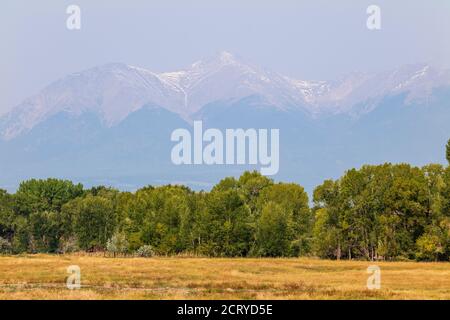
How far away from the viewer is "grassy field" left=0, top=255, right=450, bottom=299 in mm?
48250

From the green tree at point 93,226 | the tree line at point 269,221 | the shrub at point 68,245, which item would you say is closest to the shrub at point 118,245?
the tree line at point 269,221

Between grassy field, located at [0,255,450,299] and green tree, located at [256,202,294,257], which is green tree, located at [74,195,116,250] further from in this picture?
grassy field, located at [0,255,450,299]

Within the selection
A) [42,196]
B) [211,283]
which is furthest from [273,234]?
[211,283]

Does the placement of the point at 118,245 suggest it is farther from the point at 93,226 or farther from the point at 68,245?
the point at 68,245

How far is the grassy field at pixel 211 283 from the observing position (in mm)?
48250

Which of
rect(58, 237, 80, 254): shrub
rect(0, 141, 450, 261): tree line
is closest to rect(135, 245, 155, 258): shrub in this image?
rect(0, 141, 450, 261): tree line

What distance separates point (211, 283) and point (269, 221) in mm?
61313

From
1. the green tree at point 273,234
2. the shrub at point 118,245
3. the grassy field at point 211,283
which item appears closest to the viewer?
the grassy field at point 211,283

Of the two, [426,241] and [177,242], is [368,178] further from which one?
[177,242]

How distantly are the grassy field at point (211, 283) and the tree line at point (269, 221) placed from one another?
2489 cm

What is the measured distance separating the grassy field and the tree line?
24890 mm

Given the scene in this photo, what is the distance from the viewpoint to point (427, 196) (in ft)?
359

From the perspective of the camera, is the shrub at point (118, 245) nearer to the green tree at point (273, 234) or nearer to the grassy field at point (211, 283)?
the green tree at point (273, 234)
